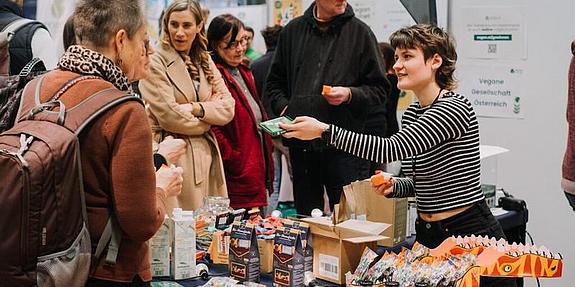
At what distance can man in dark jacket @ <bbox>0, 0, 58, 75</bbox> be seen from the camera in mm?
3463

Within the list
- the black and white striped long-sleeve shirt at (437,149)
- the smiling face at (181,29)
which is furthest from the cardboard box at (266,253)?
the smiling face at (181,29)

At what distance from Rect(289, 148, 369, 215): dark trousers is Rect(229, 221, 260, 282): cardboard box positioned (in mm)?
1469

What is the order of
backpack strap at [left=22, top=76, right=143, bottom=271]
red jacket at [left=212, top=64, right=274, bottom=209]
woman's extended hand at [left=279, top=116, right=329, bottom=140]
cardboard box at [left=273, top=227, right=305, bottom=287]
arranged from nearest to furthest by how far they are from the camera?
backpack strap at [left=22, top=76, right=143, bottom=271] < cardboard box at [left=273, top=227, right=305, bottom=287] < woman's extended hand at [left=279, top=116, right=329, bottom=140] < red jacket at [left=212, top=64, right=274, bottom=209]

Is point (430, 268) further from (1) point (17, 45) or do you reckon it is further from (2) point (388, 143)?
(1) point (17, 45)

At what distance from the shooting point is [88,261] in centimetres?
194

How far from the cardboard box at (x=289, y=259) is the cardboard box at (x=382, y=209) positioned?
45 cm

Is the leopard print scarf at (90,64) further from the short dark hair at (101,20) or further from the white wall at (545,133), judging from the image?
the white wall at (545,133)

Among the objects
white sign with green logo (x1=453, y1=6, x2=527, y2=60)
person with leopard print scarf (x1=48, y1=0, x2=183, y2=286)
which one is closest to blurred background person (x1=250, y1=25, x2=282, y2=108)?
white sign with green logo (x1=453, y1=6, x2=527, y2=60)

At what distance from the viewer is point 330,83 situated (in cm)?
387

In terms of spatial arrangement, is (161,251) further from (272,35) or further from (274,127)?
(272,35)

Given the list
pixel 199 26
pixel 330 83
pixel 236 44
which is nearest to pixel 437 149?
pixel 330 83

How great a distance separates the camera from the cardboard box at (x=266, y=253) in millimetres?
2492

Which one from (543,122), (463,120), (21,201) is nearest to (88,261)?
(21,201)

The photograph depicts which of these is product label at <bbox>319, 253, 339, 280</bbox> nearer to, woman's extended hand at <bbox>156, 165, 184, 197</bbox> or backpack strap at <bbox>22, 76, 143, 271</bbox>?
woman's extended hand at <bbox>156, 165, 184, 197</bbox>
